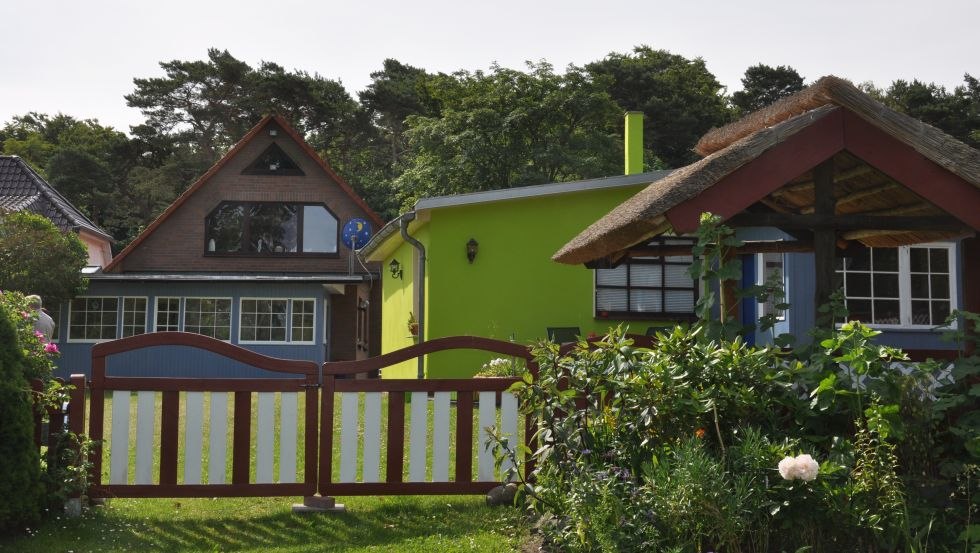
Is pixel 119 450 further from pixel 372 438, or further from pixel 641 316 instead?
pixel 641 316

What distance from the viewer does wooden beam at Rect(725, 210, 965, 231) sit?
21.6 feet

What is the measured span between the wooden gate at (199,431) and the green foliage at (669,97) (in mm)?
33460

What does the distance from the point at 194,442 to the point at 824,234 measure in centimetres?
455

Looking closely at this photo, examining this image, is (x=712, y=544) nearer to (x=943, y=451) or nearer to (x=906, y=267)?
(x=943, y=451)

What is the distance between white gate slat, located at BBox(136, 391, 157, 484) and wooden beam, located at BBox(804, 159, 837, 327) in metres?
4.60

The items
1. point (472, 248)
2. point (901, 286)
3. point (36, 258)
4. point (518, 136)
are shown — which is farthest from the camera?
point (518, 136)

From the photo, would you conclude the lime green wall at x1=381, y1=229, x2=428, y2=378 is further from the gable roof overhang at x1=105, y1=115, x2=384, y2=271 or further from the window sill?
the gable roof overhang at x1=105, y1=115, x2=384, y2=271

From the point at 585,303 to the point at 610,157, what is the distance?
1857 centimetres

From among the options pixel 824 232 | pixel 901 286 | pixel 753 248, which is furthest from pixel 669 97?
pixel 824 232

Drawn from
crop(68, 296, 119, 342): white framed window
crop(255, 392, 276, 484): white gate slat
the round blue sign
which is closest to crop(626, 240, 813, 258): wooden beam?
crop(255, 392, 276, 484): white gate slat

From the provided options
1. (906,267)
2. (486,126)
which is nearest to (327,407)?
(906,267)

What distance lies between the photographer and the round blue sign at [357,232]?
89.7ft

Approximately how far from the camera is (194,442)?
6.77 m

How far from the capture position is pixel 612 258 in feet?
31.3
